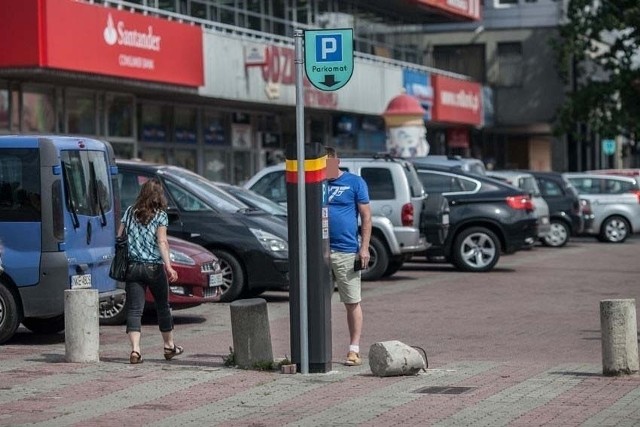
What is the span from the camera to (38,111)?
2850 centimetres

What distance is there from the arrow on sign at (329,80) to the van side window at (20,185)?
11.9 feet

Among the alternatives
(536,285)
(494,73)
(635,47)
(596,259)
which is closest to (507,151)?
(494,73)


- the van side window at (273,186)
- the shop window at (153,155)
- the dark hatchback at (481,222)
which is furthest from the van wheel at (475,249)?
the shop window at (153,155)

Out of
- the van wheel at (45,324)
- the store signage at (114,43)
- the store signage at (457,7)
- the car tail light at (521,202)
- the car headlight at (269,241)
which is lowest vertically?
the van wheel at (45,324)

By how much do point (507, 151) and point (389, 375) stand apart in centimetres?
5344

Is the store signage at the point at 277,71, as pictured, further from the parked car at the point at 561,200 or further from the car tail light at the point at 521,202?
the car tail light at the point at 521,202

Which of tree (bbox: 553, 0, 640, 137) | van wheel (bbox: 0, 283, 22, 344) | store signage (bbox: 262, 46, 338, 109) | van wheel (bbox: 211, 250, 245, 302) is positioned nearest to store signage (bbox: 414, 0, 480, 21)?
tree (bbox: 553, 0, 640, 137)

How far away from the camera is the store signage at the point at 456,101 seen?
47531mm

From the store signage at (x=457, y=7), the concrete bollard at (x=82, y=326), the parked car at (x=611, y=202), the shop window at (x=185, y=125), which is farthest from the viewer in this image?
the store signage at (x=457, y=7)

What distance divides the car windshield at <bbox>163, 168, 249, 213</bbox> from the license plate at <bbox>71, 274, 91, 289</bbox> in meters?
4.96

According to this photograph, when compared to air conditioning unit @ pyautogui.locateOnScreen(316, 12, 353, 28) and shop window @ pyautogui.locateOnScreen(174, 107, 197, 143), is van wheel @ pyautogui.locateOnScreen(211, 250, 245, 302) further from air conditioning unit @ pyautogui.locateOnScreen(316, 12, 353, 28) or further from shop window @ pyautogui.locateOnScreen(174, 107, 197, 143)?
air conditioning unit @ pyautogui.locateOnScreen(316, 12, 353, 28)

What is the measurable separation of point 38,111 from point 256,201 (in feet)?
28.3

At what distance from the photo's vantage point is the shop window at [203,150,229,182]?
1454 inches

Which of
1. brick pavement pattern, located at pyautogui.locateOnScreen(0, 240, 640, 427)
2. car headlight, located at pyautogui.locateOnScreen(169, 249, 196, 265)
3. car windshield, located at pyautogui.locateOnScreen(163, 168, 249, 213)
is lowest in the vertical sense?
brick pavement pattern, located at pyautogui.locateOnScreen(0, 240, 640, 427)
